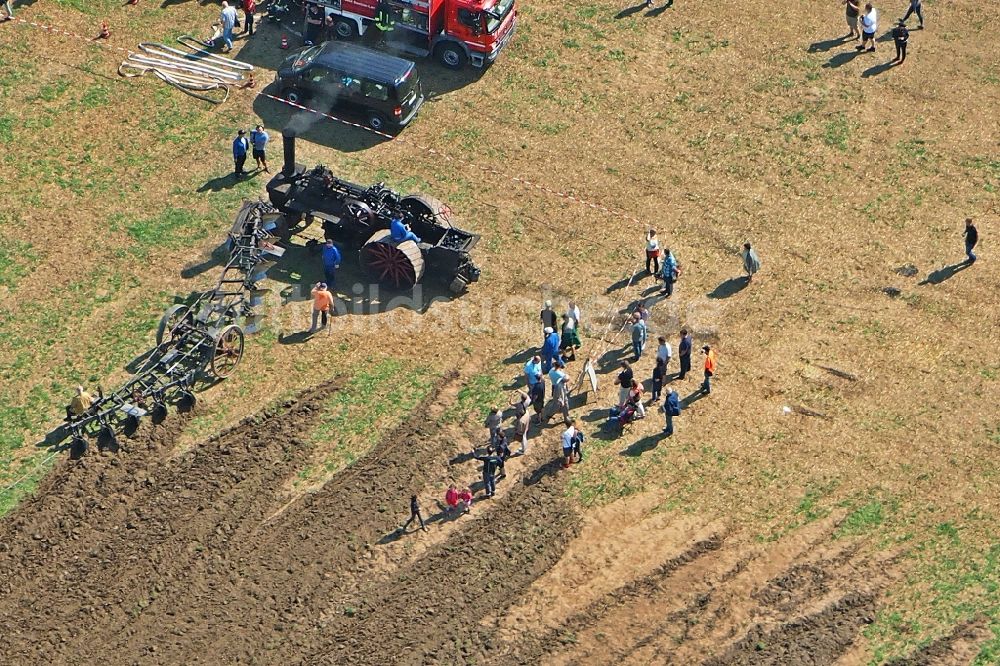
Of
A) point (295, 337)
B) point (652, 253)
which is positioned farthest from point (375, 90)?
point (652, 253)

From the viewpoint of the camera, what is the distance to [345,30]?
44094mm

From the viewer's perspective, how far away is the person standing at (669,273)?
36.3 m

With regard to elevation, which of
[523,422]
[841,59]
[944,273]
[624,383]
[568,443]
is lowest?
[568,443]

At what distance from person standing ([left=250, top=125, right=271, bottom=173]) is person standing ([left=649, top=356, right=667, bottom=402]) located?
12717mm

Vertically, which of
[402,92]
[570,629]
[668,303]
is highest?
[402,92]

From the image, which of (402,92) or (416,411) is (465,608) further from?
(402,92)

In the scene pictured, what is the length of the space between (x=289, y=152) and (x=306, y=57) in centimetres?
534

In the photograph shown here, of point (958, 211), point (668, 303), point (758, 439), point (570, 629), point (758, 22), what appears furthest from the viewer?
point (758, 22)

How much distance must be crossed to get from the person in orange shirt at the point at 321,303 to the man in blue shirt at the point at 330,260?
0.67 meters

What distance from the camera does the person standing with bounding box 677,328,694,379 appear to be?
3391 centimetres

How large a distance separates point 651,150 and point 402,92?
731 centimetres

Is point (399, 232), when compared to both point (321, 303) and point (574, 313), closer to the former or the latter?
point (321, 303)

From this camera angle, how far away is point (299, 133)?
1612 inches

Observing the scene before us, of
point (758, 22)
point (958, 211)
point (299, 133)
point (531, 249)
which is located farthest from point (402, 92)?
point (958, 211)
